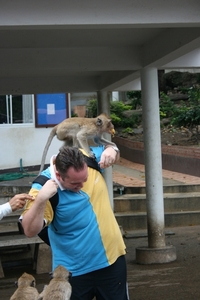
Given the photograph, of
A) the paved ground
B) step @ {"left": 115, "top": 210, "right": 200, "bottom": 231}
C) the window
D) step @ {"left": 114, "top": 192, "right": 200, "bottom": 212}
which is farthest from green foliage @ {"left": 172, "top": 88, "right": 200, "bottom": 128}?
the paved ground

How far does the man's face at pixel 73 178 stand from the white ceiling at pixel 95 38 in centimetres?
247

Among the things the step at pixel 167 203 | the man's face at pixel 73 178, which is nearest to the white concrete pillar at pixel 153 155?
the step at pixel 167 203

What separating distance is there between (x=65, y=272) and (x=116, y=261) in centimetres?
60

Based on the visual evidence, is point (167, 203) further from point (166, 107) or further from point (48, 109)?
point (166, 107)

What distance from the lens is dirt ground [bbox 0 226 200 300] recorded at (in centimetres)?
616

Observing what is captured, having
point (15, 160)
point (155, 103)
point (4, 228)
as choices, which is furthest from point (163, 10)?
point (15, 160)

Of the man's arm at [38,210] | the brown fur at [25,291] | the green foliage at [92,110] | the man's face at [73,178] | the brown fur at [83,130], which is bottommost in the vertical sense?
the brown fur at [25,291]

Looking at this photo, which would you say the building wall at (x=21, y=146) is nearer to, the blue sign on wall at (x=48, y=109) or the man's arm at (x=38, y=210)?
the blue sign on wall at (x=48, y=109)

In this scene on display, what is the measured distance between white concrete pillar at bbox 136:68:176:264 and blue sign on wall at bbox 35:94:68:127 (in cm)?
766

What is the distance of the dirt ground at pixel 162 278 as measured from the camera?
6.16 metres

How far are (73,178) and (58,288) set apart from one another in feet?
1.90

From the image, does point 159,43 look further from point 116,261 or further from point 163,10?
point 116,261

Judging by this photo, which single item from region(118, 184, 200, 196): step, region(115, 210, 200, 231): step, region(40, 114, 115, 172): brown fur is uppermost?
region(40, 114, 115, 172): brown fur

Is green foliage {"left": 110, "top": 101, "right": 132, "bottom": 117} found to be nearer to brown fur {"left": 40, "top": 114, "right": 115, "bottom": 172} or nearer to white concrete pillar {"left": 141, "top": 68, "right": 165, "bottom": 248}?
white concrete pillar {"left": 141, "top": 68, "right": 165, "bottom": 248}
